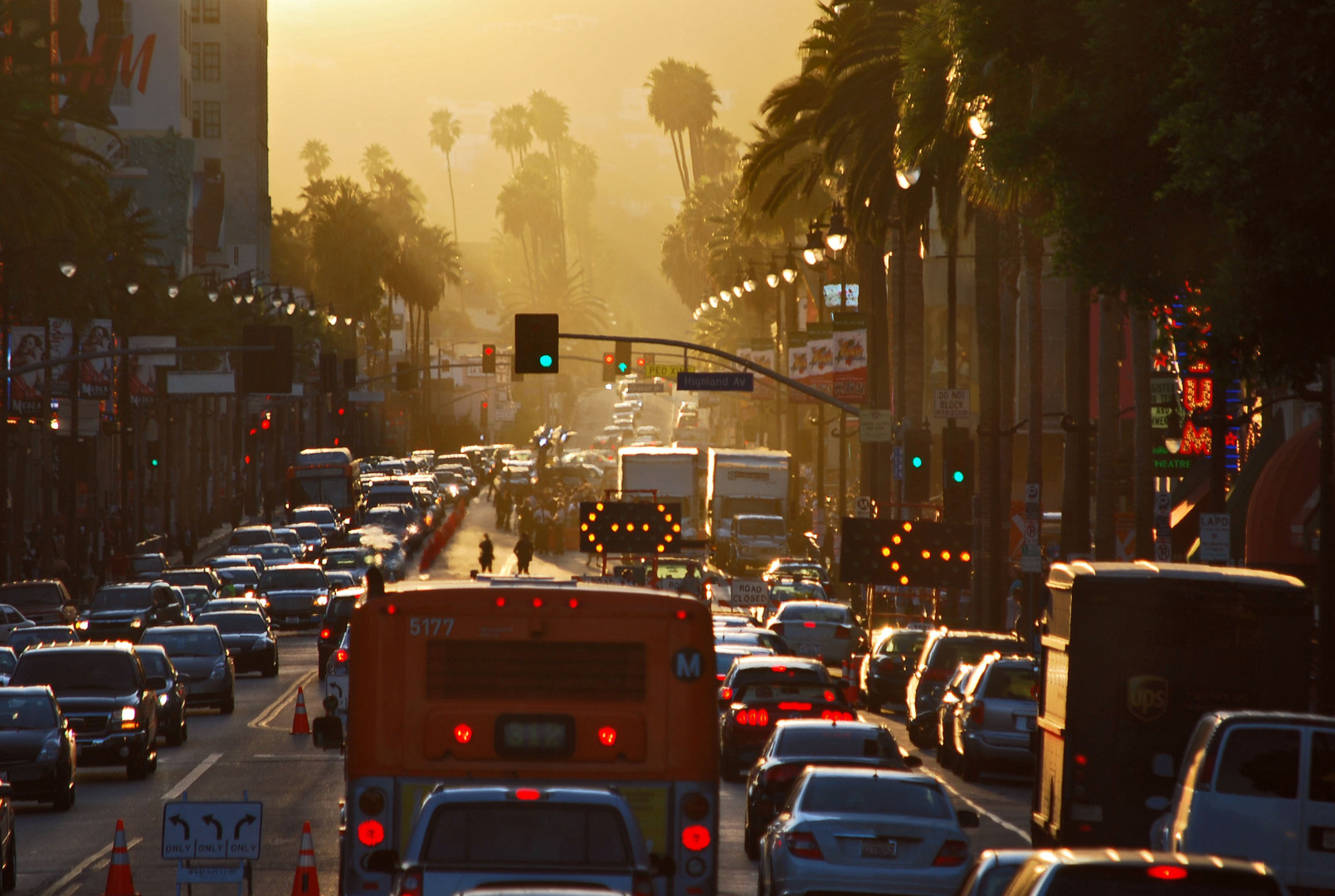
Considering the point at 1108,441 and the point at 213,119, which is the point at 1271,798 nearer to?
the point at 1108,441

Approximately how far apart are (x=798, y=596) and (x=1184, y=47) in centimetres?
3729

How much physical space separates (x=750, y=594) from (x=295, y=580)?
1282 cm

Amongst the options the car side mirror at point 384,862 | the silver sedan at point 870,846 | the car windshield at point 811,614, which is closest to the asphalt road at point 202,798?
the silver sedan at point 870,846

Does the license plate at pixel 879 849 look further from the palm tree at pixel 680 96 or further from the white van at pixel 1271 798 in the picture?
the palm tree at pixel 680 96

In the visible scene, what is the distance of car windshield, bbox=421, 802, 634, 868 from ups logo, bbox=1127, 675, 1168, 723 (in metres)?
8.90

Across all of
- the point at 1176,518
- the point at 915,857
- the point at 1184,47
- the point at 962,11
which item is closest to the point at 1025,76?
the point at 962,11

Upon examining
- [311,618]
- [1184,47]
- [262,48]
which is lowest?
[311,618]

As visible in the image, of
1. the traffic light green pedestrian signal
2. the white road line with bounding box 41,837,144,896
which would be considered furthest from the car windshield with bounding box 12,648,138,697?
the traffic light green pedestrian signal

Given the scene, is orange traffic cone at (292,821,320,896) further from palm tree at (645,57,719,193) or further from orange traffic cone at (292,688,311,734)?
palm tree at (645,57,719,193)

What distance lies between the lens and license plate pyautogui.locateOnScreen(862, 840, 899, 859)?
15867 mm

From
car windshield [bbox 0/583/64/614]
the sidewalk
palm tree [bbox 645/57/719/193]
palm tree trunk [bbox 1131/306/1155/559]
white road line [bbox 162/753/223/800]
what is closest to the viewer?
white road line [bbox 162/753/223/800]

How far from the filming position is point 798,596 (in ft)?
171

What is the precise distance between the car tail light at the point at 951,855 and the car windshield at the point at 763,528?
53759 millimetres

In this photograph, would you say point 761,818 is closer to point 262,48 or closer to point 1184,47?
point 1184,47
